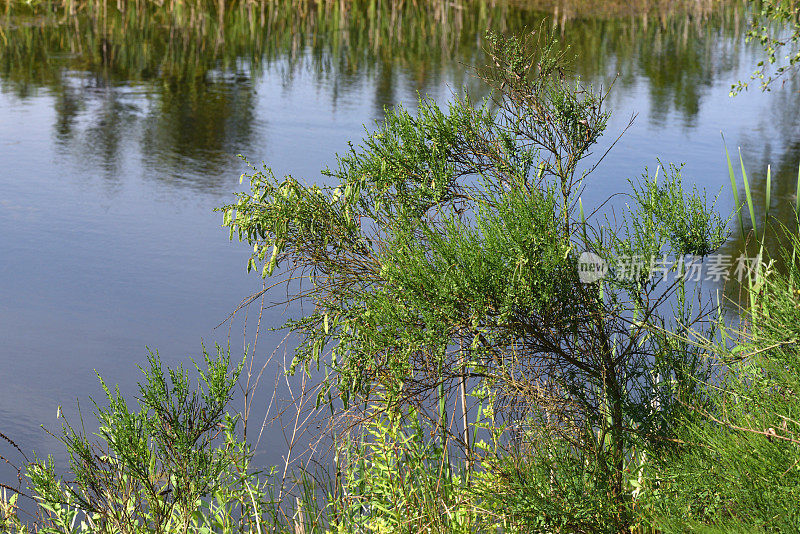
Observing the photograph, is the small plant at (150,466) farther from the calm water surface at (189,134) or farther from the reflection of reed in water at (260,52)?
the reflection of reed in water at (260,52)

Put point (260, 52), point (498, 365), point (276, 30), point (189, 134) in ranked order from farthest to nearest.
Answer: point (276, 30)
point (260, 52)
point (189, 134)
point (498, 365)

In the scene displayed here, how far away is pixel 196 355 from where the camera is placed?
6379 millimetres

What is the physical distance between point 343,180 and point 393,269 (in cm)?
104

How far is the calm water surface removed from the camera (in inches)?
263

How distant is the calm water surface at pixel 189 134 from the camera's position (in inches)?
263

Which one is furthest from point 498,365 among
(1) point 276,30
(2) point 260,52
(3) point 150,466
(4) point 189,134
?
(1) point 276,30

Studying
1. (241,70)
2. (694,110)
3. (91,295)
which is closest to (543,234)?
(91,295)

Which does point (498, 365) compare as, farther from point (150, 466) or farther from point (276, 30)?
point (276, 30)

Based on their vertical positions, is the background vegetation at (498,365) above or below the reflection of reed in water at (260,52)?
below

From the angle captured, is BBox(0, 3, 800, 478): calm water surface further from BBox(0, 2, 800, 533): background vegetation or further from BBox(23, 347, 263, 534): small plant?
BBox(23, 347, 263, 534): small plant

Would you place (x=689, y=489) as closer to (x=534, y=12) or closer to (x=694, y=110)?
(x=694, y=110)

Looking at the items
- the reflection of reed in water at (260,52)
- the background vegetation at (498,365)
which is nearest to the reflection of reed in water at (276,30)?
the reflection of reed in water at (260,52)

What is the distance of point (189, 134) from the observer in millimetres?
12484

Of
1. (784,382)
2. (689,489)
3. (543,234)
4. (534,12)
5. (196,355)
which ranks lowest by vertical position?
(196,355)
